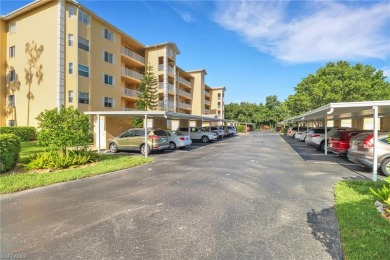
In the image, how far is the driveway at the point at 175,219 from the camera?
12.0 feet

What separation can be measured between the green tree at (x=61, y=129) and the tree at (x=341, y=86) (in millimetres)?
25606

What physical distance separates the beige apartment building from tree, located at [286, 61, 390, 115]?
76.7 feet

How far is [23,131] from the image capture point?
20781mm

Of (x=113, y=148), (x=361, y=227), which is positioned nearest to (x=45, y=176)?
(x=113, y=148)

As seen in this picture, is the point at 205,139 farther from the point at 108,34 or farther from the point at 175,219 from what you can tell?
the point at 175,219

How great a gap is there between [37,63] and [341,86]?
31.7 meters

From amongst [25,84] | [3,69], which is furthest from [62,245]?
[3,69]

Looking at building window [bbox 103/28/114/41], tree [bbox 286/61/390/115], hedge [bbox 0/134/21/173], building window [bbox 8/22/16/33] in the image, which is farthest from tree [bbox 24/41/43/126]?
tree [bbox 286/61/390/115]

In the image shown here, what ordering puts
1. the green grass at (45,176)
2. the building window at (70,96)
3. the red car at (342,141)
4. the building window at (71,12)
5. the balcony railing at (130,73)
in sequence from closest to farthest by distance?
1. the green grass at (45,176)
2. the red car at (342,141)
3. the building window at (70,96)
4. the building window at (71,12)
5. the balcony railing at (130,73)

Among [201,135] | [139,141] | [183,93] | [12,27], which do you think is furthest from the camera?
[183,93]

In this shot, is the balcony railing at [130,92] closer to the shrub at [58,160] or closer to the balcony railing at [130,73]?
the balcony railing at [130,73]

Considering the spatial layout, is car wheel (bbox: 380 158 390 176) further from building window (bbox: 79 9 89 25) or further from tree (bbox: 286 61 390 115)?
building window (bbox: 79 9 89 25)

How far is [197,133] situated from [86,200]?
67.0 ft

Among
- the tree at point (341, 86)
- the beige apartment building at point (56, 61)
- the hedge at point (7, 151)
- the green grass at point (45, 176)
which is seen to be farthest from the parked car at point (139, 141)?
the tree at point (341, 86)
